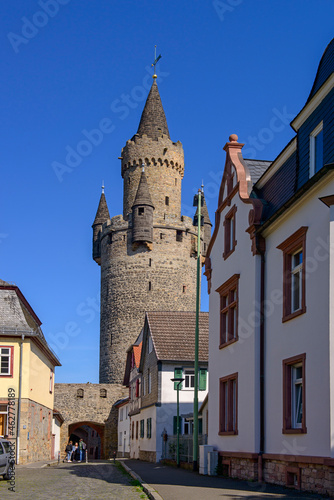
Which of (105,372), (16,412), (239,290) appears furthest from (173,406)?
(105,372)

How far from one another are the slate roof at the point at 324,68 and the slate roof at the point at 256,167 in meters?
4.52

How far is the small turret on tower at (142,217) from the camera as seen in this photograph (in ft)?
195

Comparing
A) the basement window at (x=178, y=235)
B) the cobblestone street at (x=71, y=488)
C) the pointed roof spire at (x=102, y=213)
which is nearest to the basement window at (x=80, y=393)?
the basement window at (x=178, y=235)

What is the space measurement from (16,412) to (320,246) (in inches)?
778

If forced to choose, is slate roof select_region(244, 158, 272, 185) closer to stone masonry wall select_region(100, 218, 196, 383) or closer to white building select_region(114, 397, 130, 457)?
white building select_region(114, 397, 130, 457)

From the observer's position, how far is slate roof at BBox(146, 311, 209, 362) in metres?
35.8

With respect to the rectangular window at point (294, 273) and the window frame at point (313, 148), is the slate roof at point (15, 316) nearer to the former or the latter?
the rectangular window at point (294, 273)

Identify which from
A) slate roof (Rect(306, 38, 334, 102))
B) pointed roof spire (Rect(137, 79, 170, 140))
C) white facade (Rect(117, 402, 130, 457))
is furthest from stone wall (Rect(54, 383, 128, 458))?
slate roof (Rect(306, 38, 334, 102))

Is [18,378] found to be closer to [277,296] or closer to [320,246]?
[277,296]

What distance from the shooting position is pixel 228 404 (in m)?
21.5

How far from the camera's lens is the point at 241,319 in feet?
65.9

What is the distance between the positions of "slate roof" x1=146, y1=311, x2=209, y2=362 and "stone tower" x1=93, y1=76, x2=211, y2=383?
1985cm

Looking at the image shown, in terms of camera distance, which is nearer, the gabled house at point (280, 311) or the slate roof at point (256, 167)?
the gabled house at point (280, 311)

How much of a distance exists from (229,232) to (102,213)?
45.7 metres
